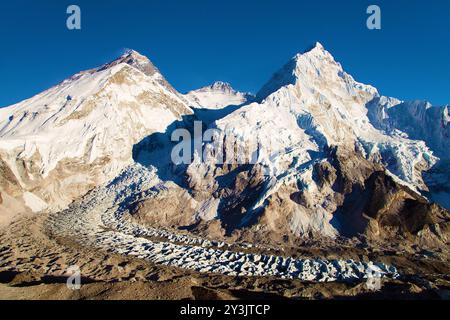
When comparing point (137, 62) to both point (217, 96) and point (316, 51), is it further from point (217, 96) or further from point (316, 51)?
point (316, 51)

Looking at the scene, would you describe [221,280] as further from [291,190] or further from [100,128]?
[100,128]

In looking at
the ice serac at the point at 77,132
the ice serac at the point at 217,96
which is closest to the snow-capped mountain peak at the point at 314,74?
the ice serac at the point at 217,96

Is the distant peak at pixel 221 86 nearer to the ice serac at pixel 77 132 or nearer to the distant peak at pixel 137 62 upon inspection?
the distant peak at pixel 137 62

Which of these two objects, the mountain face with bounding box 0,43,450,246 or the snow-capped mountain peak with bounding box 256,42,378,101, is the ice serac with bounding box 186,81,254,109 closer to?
the snow-capped mountain peak with bounding box 256,42,378,101

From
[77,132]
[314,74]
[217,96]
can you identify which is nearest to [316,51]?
[314,74]

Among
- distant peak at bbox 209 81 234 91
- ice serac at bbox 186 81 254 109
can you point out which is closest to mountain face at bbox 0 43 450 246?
ice serac at bbox 186 81 254 109

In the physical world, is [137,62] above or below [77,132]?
above

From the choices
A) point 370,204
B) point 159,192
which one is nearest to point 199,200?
point 159,192
